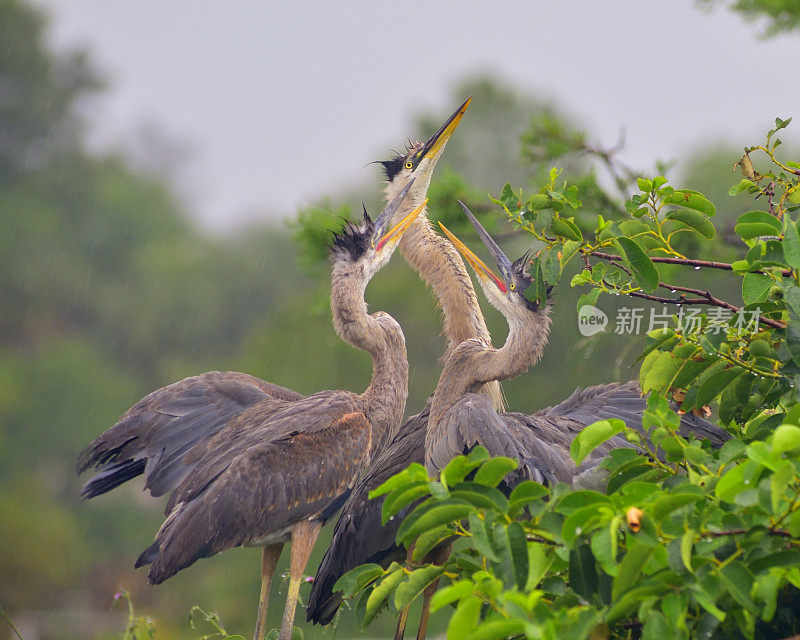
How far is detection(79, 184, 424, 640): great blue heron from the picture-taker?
3.07 meters

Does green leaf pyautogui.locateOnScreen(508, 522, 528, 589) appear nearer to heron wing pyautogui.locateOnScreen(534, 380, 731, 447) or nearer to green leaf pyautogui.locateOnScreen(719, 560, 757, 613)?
green leaf pyautogui.locateOnScreen(719, 560, 757, 613)

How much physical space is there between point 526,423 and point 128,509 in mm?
16156

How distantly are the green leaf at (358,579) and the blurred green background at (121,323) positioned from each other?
30.1 ft

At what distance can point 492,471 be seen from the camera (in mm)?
1397

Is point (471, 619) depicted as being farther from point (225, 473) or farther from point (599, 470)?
point (225, 473)

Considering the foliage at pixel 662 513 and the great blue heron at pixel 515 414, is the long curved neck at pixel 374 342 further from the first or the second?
the foliage at pixel 662 513

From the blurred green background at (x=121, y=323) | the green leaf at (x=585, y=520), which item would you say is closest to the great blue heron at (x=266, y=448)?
the green leaf at (x=585, y=520)

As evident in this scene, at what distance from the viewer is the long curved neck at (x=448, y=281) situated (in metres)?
4.00

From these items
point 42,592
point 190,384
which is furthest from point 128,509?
point 190,384

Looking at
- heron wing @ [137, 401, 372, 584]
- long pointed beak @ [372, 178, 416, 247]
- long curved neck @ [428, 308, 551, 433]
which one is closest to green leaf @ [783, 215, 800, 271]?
long curved neck @ [428, 308, 551, 433]

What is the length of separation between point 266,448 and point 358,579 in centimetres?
147

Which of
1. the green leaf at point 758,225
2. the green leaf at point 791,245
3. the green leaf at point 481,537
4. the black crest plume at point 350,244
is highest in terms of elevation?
the black crest plume at point 350,244

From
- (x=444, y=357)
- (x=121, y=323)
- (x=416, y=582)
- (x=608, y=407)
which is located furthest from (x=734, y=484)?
(x=121, y=323)

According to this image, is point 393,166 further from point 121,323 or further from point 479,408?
point 121,323
